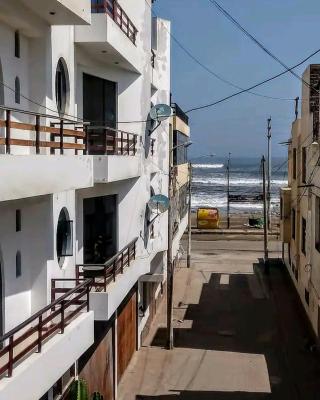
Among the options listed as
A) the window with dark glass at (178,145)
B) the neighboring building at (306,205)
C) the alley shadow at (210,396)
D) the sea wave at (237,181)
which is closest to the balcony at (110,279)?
the alley shadow at (210,396)

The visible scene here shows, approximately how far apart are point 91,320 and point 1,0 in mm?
5476

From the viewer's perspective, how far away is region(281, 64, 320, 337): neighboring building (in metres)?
20.8

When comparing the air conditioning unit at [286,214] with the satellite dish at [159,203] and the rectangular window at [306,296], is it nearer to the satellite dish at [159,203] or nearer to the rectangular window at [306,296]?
the rectangular window at [306,296]

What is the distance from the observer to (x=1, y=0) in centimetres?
859

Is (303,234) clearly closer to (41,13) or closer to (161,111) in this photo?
(161,111)

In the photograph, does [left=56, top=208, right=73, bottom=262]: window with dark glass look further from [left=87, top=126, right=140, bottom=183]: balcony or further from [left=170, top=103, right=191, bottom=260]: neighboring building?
[left=170, top=103, right=191, bottom=260]: neighboring building

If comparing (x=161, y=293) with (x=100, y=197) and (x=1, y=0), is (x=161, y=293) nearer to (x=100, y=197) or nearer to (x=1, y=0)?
(x=100, y=197)

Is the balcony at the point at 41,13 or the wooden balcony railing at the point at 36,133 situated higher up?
the balcony at the point at 41,13

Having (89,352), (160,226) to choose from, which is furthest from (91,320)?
(160,226)

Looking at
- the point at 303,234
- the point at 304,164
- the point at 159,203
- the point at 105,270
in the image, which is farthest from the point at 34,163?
the point at 304,164

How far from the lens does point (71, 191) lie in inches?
486

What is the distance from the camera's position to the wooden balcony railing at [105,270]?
12.5m

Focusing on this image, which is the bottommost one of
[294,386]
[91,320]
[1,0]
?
[294,386]

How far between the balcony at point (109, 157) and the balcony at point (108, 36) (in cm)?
180
